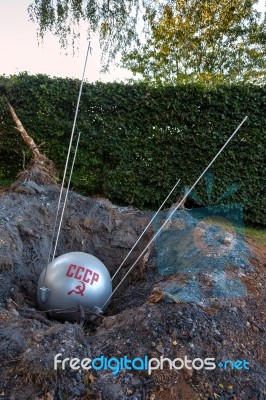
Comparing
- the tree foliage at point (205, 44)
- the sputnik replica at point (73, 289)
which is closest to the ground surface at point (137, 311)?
the sputnik replica at point (73, 289)

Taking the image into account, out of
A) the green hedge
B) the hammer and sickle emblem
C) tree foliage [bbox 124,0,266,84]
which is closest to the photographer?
the hammer and sickle emblem

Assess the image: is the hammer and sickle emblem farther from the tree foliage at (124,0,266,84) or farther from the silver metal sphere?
the tree foliage at (124,0,266,84)

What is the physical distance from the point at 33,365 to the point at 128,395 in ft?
2.23

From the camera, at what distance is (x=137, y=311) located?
11.5ft

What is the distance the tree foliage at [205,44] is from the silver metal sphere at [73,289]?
11.4m

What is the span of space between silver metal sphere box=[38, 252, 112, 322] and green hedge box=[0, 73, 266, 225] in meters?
5.13

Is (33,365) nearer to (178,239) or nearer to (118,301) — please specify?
(118,301)

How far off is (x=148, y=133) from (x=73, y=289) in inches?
221

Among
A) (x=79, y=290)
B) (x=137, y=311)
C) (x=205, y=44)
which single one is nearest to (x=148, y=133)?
(x=79, y=290)

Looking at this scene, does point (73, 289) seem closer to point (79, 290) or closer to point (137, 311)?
point (79, 290)

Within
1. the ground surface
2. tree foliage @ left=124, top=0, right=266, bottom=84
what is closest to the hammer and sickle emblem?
the ground surface

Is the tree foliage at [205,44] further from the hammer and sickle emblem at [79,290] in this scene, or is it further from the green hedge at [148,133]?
the hammer and sickle emblem at [79,290]

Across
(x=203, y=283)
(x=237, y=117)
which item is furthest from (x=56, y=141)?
(x=203, y=283)

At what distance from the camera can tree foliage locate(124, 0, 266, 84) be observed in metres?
15.1
